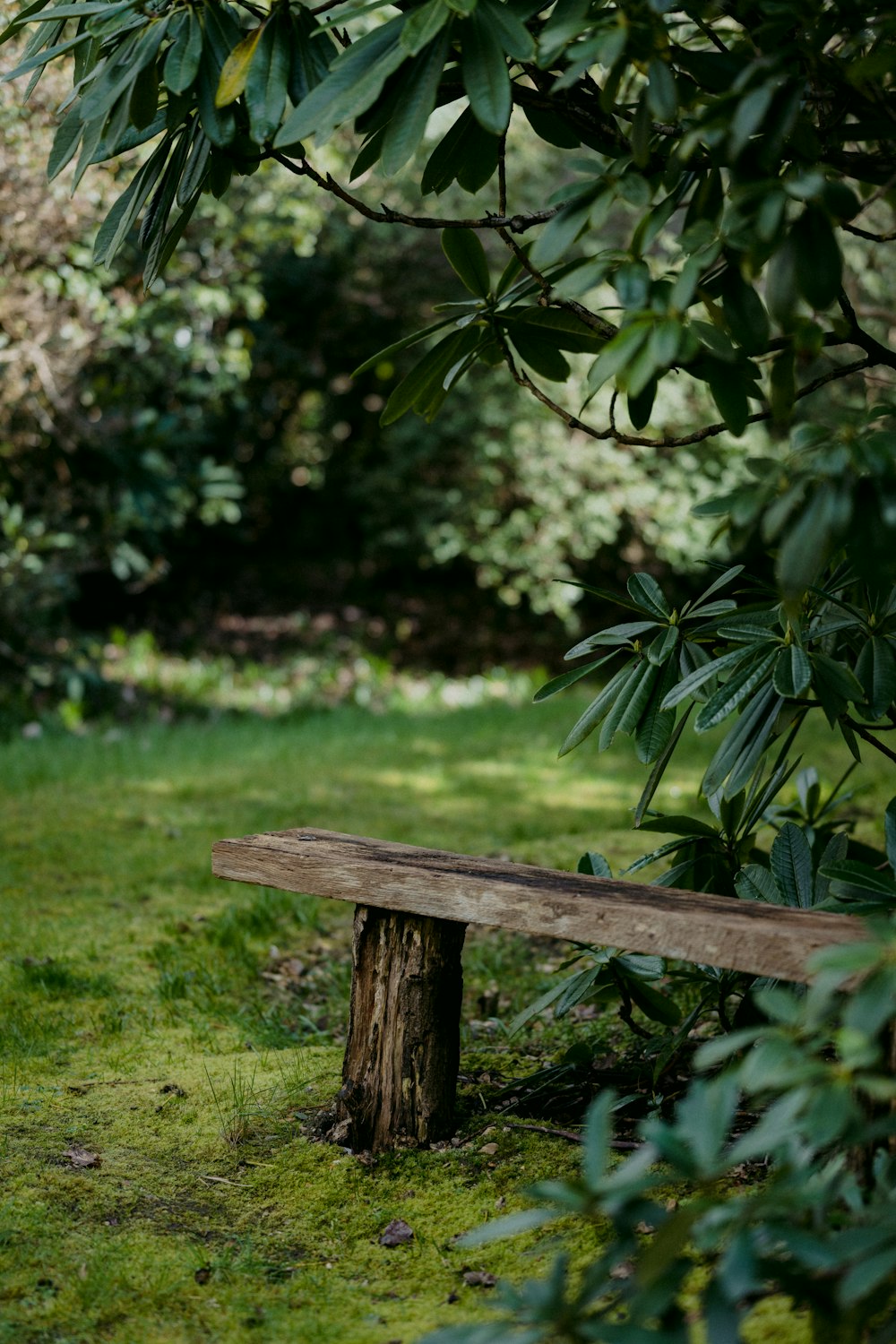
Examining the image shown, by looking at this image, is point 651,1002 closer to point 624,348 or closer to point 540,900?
point 540,900

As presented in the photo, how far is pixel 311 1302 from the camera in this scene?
186 cm

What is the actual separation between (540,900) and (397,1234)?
63cm

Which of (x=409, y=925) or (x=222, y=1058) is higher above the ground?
(x=409, y=925)

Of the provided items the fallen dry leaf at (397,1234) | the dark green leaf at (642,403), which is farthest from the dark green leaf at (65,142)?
the fallen dry leaf at (397,1234)

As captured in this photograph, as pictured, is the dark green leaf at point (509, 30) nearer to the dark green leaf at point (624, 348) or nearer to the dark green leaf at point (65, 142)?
the dark green leaf at point (624, 348)

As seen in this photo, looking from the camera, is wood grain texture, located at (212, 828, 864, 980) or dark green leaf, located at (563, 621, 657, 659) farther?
dark green leaf, located at (563, 621, 657, 659)

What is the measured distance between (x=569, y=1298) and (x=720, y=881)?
0.97 m

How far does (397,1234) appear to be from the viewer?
81.0 inches

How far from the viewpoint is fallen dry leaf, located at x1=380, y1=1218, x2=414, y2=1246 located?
80.2 inches

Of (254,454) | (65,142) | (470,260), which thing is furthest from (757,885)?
(254,454)

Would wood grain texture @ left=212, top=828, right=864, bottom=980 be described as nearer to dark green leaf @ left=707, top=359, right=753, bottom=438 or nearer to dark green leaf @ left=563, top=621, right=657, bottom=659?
dark green leaf @ left=563, top=621, right=657, bottom=659

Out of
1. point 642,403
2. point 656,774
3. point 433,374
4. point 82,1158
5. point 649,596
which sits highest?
point 433,374

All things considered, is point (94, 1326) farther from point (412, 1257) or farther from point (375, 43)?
point (375, 43)

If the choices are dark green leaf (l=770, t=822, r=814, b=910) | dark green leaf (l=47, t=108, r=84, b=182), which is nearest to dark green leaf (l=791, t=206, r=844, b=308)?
dark green leaf (l=770, t=822, r=814, b=910)
